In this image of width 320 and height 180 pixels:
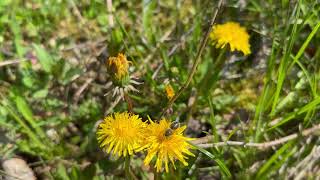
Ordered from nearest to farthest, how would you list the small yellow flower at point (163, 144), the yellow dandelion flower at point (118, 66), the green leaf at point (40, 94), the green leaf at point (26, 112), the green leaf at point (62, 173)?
the small yellow flower at point (163, 144) → the yellow dandelion flower at point (118, 66) → the green leaf at point (62, 173) → the green leaf at point (26, 112) → the green leaf at point (40, 94)

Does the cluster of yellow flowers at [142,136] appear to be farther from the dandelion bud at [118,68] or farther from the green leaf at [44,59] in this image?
the green leaf at [44,59]

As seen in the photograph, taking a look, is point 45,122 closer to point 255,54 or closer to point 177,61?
point 177,61

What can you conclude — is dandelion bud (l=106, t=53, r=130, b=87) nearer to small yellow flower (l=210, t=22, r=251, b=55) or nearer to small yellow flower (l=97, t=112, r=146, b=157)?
small yellow flower (l=97, t=112, r=146, b=157)

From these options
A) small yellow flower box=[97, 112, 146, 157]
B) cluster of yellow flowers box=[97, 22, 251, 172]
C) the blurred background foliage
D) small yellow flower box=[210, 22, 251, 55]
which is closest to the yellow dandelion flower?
cluster of yellow flowers box=[97, 22, 251, 172]

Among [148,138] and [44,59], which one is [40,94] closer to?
[44,59]

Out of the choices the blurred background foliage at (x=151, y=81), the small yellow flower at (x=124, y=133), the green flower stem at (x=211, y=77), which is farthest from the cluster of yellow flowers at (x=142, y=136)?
the green flower stem at (x=211, y=77)

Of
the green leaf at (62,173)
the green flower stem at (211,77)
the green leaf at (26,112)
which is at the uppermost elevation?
the green flower stem at (211,77)

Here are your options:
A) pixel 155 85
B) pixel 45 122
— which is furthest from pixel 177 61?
pixel 45 122
